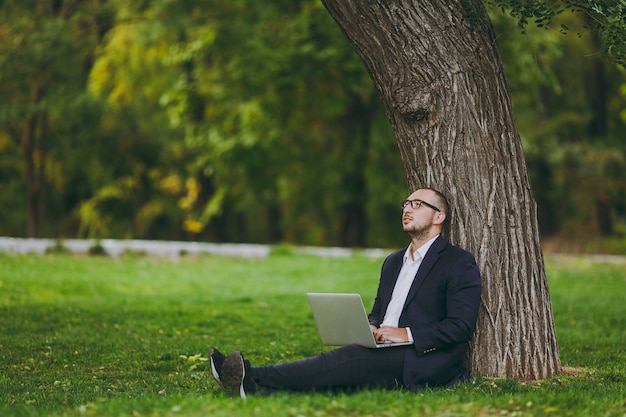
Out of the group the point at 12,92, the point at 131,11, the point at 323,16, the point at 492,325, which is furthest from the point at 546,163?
the point at 492,325

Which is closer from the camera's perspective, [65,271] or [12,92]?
[65,271]

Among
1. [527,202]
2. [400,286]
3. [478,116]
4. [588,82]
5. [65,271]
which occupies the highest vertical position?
[588,82]

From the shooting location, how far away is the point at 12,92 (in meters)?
23.4

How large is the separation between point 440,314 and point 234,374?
1.56 meters

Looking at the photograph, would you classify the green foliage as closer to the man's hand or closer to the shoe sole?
the man's hand

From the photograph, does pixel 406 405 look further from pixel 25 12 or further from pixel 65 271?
pixel 25 12

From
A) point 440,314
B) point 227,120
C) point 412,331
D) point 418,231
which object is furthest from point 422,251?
point 227,120

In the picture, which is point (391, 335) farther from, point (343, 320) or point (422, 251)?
point (422, 251)

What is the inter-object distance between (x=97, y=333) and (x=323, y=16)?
45.2 ft

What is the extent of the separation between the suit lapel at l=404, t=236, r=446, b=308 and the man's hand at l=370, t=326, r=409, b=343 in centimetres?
27

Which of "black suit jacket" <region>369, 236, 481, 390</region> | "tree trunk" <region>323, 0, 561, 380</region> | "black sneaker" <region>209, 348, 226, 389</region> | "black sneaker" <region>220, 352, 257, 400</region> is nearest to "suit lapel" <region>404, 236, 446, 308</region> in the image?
"black suit jacket" <region>369, 236, 481, 390</region>

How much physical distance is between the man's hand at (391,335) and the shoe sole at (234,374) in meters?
0.99

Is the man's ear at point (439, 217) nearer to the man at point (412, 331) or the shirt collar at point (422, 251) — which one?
the man at point (412, 331)

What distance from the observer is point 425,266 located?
705cm
